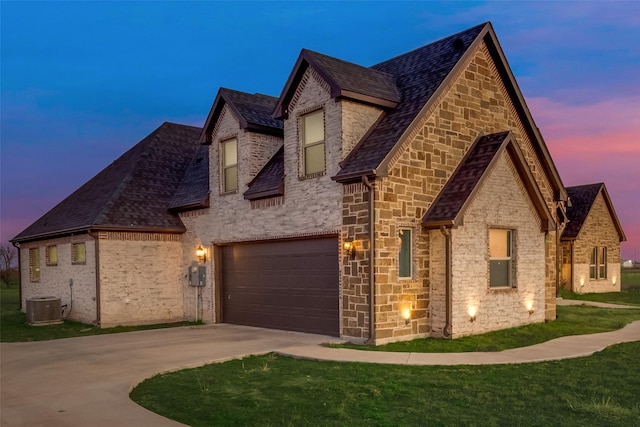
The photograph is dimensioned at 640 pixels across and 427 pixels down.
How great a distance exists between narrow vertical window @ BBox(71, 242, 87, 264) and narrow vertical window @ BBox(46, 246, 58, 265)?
6.77 feet

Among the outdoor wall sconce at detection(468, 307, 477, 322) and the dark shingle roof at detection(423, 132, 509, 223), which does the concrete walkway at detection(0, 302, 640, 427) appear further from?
the dark shingle roof at detection(423, 132, 509, 223)

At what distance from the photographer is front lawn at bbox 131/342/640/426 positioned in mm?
7133

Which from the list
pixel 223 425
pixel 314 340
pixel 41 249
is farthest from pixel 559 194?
pixel 41 249

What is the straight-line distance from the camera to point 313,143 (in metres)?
15.2

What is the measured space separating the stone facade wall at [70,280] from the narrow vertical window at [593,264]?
26760 millimetres

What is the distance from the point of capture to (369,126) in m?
14.7

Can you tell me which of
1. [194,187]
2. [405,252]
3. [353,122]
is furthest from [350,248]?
[194,187]

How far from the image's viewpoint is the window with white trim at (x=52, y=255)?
2185 cm

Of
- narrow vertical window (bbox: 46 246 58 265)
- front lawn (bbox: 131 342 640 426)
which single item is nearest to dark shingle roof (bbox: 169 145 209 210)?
narrow vertical window (bbox: 46 246 58 265)

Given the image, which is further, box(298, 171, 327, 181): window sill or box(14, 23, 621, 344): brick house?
box(298, 171, 327, 181): window sill

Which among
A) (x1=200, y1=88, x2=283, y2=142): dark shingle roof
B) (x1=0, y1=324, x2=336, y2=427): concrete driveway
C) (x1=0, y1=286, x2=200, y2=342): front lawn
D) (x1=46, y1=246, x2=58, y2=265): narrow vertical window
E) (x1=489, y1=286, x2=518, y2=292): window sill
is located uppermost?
(x1=200, y1=88, x2=283, y2=142): dark shingle roof

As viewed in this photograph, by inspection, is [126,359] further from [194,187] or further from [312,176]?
[194,187]

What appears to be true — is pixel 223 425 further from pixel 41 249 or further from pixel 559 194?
pixel 41 249

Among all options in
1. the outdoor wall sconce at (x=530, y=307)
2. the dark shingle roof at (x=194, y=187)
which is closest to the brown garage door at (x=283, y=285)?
the dark shingle roof at (x=194, y=187)
